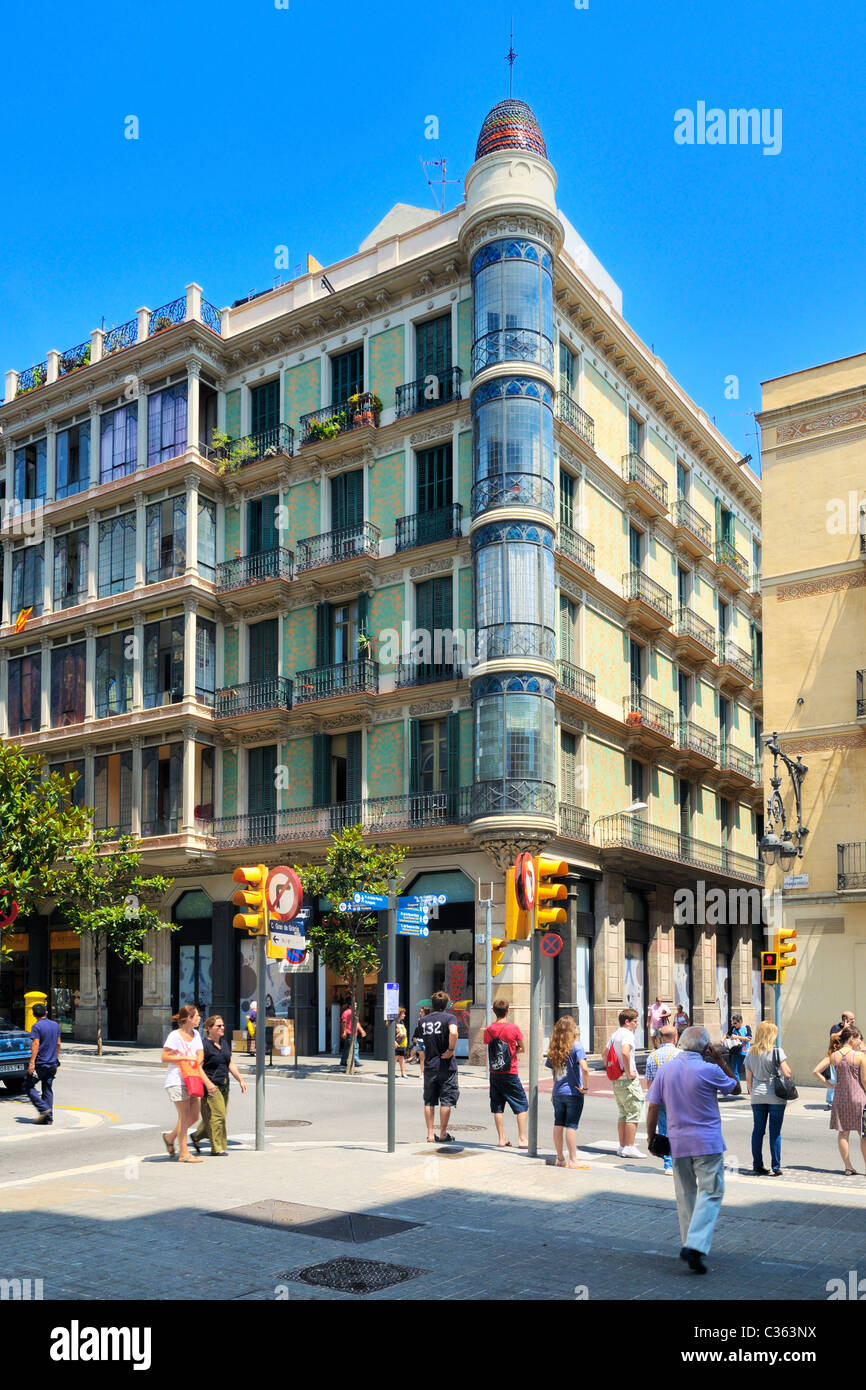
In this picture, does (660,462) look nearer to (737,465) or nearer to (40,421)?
(737,465)

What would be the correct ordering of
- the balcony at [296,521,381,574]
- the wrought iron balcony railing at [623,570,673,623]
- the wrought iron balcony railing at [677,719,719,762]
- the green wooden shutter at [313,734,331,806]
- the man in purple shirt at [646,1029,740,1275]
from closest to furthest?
the man in purple shirt at [646,1029,740,1275] → the balcony at [296,521,381,574] → the green wooden shutter at [313,734,331,806] → the wrought iron balcony railing at [623,570,673,623] → the wrought iron balcony railing at [677,719,719,762]

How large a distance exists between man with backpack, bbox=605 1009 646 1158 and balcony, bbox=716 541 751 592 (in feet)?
106

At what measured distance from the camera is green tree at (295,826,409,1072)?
29484 millimetres

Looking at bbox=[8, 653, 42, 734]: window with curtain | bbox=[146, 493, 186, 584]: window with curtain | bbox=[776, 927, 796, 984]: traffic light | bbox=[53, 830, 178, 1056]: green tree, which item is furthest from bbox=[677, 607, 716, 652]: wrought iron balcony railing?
bbox=[8, 653, 42, 734]: window with curtain

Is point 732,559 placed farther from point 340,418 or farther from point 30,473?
point 30,473

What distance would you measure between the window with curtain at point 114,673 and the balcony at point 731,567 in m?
20.4

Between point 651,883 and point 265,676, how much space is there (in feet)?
41.2

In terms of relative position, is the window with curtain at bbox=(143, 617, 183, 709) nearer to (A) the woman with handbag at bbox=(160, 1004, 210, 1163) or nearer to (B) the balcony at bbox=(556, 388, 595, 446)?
(B) the balcony at bbox=(556, 388, 595, 446)

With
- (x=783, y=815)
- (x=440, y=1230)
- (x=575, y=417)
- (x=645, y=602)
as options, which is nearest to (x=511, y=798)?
(x=783, y=815)

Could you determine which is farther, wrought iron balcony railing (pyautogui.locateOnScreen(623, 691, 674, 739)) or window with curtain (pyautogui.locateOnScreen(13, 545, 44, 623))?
window with curtain (pyautogui.locateOnScreen(13, 545, 44, 623))

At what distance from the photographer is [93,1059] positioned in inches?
1302

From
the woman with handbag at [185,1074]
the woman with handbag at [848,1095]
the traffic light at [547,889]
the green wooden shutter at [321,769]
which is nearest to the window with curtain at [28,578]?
the green wooden shutter at [321,769]

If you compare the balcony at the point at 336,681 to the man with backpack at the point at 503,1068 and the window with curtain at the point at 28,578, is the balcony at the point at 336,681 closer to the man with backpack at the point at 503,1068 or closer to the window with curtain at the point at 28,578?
the window with curtain at the point at 28,578

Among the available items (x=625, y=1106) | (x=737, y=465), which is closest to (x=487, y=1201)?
(x=625, y=1106)
